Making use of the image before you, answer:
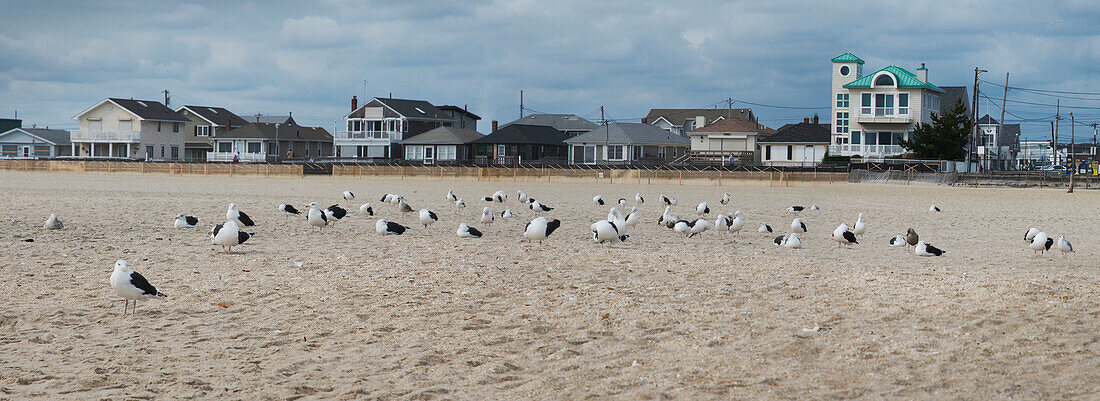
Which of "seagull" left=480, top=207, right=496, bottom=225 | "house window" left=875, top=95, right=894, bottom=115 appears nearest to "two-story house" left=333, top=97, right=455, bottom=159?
"house window" left=875, top=95, right=894, bottom=115

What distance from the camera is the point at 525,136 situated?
8356cm

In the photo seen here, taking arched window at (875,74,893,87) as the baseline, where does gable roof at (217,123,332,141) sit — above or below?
below

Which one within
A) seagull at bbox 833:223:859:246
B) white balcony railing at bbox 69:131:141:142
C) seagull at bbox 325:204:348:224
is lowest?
seagull at bbox 833:223:859:246

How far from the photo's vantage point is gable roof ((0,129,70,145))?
3927 inches

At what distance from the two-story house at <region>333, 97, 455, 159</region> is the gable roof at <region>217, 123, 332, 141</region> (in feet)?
14.4

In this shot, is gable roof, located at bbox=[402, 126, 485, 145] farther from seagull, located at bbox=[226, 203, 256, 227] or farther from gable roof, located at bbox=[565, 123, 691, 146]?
seagull, located at bbox=[226, 203, 256, 227]

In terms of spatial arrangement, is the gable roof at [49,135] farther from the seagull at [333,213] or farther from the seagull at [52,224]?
the seagull at [333,213]

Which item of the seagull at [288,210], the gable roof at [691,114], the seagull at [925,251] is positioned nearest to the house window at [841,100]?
the gable roof at [691,114]

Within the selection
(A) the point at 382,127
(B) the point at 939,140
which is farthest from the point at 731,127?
(A) the point at 382,127

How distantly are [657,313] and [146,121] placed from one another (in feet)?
283

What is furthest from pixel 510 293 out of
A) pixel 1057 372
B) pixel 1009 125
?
pixel 1009 125

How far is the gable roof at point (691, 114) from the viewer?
98.1 meters

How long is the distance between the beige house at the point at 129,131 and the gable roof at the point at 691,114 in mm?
45420

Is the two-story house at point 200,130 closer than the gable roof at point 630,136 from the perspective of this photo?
No
